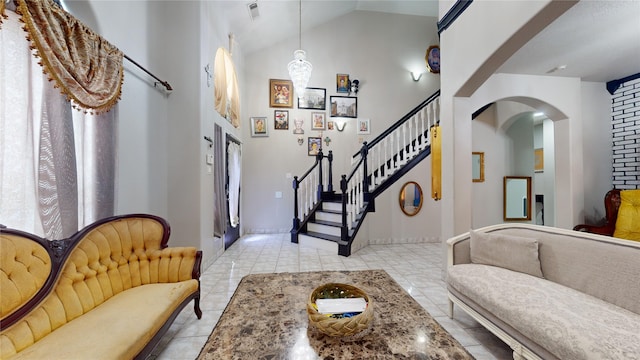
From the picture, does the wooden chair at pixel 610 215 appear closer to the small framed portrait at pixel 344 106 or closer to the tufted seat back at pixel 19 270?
the small framed portrait at pixel 344 106

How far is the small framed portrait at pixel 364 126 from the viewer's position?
18.1 feet

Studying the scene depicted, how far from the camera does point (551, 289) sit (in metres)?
1.60

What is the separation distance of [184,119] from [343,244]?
10.1 ft

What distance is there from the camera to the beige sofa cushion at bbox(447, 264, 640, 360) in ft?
3.60

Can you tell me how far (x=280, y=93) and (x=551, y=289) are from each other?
541 centimetres

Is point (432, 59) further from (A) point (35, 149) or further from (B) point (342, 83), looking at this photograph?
(A) point (35, 149)

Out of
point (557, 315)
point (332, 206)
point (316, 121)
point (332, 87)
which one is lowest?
point (557, 315)

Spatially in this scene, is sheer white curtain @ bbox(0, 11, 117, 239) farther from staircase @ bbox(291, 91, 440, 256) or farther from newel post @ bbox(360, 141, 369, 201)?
newel post @ bbox(360, 141, 369, 201)

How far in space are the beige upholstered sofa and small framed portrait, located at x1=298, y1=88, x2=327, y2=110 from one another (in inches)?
167

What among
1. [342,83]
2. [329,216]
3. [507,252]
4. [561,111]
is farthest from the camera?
[342,83]

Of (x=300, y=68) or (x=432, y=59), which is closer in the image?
(x=300, y=68)

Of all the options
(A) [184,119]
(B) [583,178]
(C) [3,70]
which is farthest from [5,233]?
(B) [583,178]

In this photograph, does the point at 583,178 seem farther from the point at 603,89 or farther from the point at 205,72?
the point at 205,72

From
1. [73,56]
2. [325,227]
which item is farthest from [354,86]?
[73,56]
